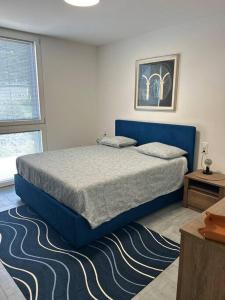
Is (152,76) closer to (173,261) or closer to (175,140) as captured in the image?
(175,140)

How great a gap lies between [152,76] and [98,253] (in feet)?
8.85

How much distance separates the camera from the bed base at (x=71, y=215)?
201 centimetres

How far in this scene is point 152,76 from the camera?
3.50 metres

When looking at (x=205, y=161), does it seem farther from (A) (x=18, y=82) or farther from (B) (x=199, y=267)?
(A) (x=18, y=82)

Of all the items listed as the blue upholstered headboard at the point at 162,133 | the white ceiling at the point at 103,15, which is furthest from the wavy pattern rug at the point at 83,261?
the white ceiling at the point at 103,15

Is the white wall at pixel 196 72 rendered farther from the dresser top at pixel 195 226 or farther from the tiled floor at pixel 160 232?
the dresser top at pixel 195 226

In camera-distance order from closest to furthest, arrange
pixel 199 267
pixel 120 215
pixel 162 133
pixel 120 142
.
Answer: pixel 199 267 → pixel 120 215 → pixel 162 133 → pixel 120 142

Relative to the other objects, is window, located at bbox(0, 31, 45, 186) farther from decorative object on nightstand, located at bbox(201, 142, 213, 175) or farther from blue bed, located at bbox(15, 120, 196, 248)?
decorative object on nightstand, located at bbox(201, 142, 213, 175)

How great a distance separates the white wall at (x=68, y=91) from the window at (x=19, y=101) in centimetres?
16

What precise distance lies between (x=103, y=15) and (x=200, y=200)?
262 cm

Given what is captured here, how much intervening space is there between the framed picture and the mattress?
886 mm

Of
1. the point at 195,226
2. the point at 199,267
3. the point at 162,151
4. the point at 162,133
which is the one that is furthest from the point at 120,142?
the point at 199,267

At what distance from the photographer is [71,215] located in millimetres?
2025

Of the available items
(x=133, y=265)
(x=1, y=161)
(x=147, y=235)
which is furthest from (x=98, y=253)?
(x=1, y=161)
